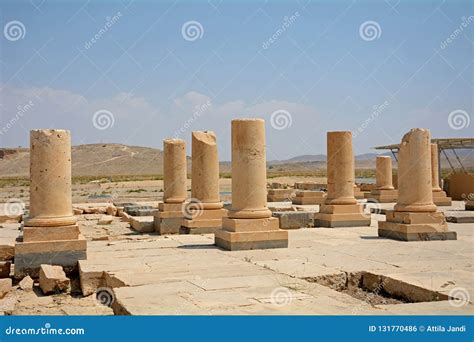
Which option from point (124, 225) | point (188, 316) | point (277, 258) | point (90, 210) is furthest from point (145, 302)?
point (90, 210)

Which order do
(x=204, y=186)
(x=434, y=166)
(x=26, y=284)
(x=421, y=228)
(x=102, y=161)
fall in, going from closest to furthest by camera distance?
(x=26, y=284) < (x=421, y=228) < (x=204, y=186) < (x=434, y=166) < (x=102, y=161)

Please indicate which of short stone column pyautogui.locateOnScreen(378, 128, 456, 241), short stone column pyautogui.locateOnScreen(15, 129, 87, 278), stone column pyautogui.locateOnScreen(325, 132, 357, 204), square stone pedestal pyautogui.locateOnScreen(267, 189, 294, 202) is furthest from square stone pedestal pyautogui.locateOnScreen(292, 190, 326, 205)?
short stone column pyautogui.locateOnScreen(15, 129, 87, 278)

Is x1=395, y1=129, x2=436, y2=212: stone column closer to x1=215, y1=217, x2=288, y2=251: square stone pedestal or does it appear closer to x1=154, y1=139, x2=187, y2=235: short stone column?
x1=215, y1=217, x2=288, y2=251: square stone pedestal

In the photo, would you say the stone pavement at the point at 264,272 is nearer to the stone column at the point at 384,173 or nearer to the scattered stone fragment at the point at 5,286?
the scattered stone fragment at the point at 5,286

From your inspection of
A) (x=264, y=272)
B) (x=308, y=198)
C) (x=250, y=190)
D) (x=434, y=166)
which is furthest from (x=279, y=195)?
(x=264, y=272)

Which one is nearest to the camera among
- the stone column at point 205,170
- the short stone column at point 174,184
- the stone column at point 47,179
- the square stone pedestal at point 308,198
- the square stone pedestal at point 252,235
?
the stone column at point 47,179

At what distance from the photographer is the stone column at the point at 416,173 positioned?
13.1 metres

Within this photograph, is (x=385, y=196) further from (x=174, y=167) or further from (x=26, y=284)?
(x=26, y=284)

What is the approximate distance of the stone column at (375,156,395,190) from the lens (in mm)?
25812

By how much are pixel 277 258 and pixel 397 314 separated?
174 inches

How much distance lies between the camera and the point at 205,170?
14.8 metres

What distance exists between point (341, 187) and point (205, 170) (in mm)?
4484

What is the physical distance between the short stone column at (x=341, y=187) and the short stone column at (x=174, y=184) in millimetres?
4408

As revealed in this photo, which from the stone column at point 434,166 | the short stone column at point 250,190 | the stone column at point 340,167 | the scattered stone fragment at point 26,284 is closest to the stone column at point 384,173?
the stone column at point 434,166
